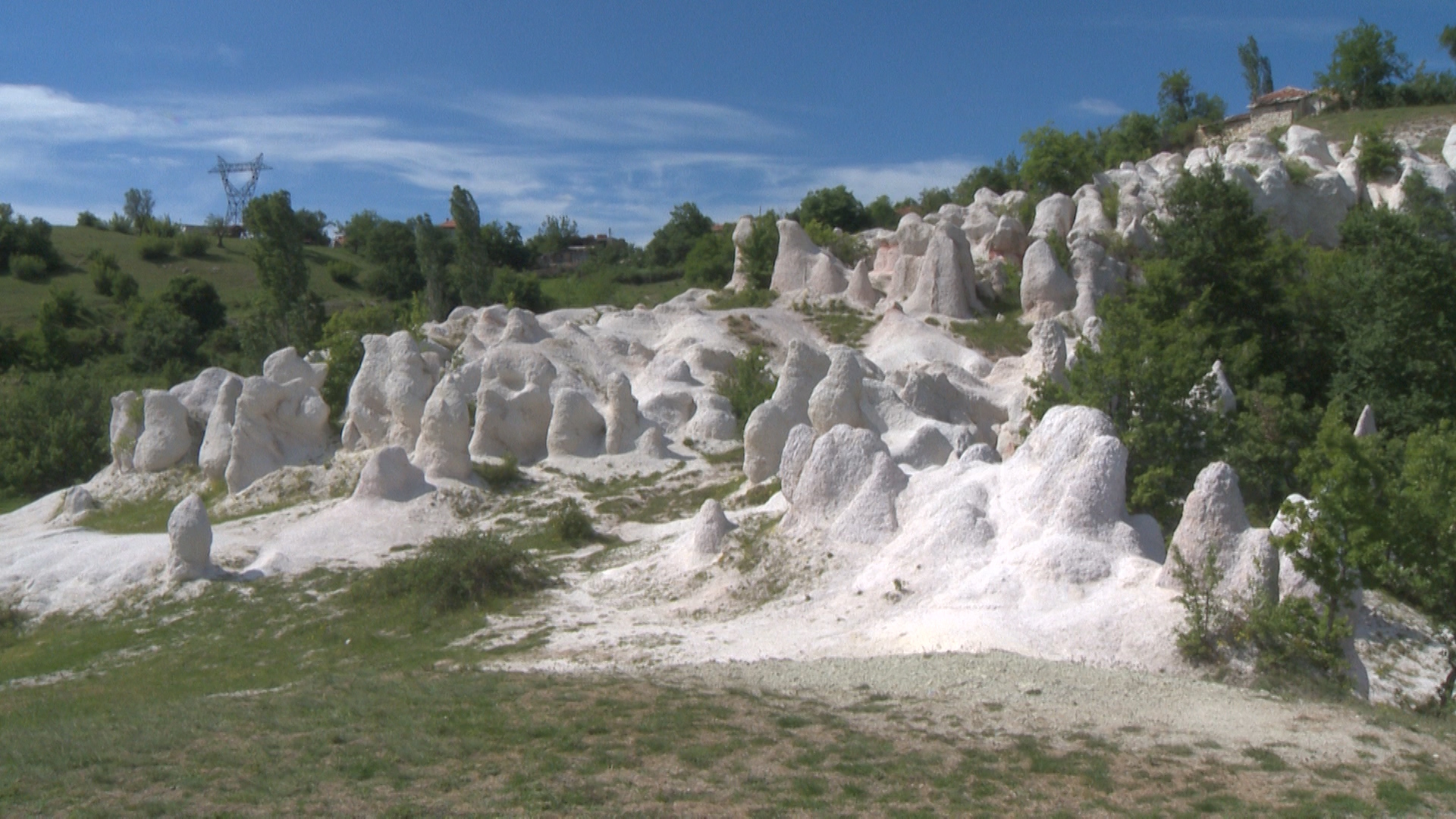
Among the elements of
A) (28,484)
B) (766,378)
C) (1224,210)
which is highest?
(1224,210)

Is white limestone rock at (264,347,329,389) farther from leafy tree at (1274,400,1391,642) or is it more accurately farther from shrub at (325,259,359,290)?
shrub at (325,259,359,290)

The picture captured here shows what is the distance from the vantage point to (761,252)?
5172 centimetres

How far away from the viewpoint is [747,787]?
9.33 meters

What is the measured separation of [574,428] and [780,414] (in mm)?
6929

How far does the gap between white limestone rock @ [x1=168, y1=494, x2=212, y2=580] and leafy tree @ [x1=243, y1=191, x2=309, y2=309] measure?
26673 millimetres

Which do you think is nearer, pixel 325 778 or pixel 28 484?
A: pixel 325 778

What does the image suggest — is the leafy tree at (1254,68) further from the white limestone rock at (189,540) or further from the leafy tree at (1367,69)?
the white limestone rock at (189,540)

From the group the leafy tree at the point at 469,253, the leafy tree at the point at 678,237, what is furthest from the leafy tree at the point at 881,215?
the leafy tree at the point at 469,253

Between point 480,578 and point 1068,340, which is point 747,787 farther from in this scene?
point 1068,340

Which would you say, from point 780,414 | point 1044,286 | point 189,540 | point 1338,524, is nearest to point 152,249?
point 1044,286

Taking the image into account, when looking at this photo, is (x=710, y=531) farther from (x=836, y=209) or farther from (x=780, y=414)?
(x=836, y=209)

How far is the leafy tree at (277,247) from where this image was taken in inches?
1827

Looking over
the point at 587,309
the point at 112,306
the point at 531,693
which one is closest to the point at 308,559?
the point at 531,693

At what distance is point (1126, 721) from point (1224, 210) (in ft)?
82.9
